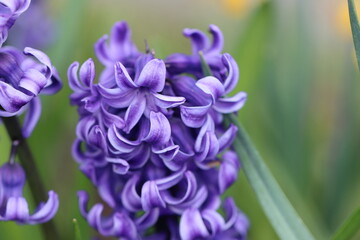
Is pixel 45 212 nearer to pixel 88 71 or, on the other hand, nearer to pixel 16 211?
pixel 16 211

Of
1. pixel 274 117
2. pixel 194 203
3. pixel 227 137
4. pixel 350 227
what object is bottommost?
pixel 274 117

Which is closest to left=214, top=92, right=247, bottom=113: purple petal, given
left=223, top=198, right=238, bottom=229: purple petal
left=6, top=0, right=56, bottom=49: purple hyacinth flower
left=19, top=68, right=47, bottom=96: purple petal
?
left=223, top=198, right=238, bottom=229: purple petal

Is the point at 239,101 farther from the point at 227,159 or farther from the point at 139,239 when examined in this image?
the point at 139,239

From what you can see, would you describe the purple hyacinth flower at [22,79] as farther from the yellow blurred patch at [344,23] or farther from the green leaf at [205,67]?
the yellow blurred patch at [344,23]

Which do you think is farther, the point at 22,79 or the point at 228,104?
the point at 228,104

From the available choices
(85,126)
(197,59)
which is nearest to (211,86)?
(197,59)

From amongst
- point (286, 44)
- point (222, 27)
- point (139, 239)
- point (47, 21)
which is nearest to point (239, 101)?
point (139, 239)

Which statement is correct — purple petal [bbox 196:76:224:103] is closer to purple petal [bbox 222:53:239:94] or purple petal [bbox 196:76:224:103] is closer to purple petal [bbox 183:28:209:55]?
purple petal [bbox 222:53:239:94]
